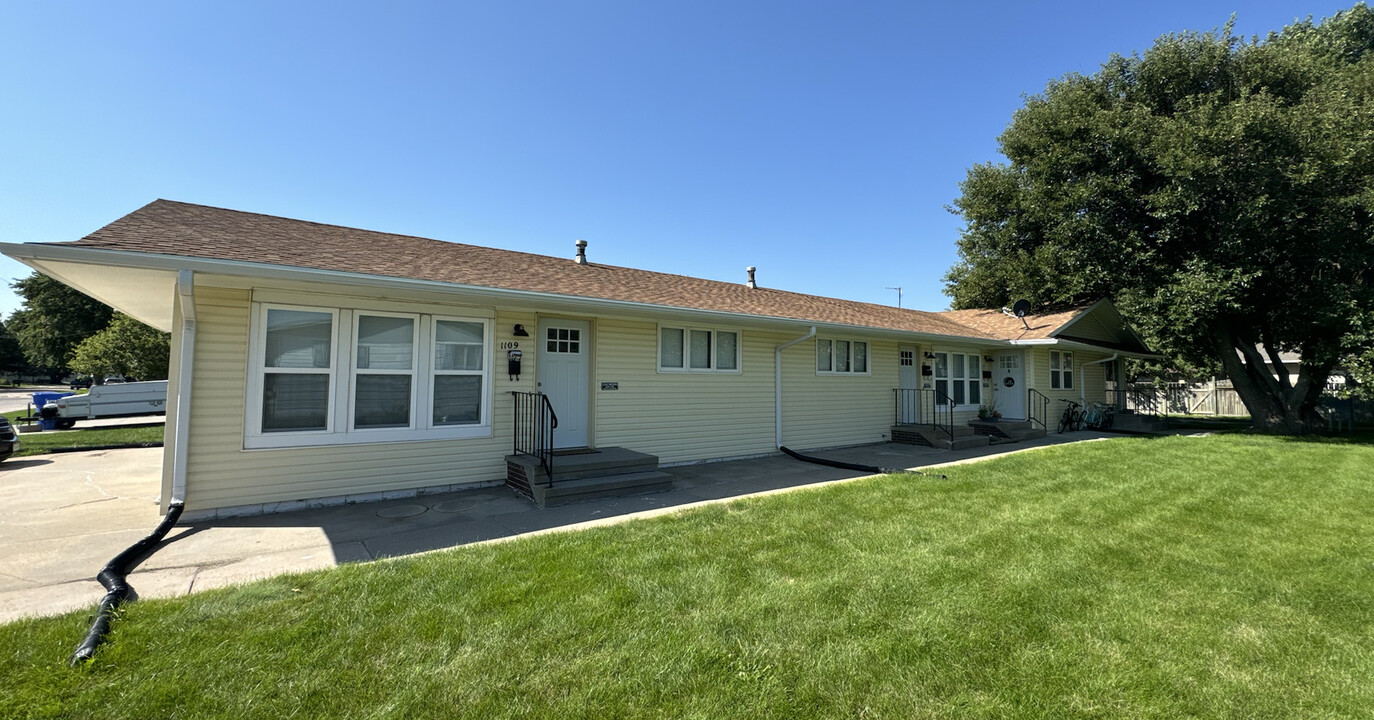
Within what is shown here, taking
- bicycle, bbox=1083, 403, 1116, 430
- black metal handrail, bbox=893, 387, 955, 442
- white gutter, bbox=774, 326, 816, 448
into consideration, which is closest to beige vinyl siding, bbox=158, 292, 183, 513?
white gutter, bbox=774, 326, 816, 448

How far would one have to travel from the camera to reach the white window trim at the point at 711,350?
26.8 feet

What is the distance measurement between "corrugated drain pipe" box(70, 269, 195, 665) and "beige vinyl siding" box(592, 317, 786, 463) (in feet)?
14.2

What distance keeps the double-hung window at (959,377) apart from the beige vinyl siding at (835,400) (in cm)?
164

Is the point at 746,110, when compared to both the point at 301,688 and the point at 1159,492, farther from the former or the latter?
→ the point at 301,688

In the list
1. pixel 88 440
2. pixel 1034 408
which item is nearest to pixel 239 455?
pixel 88 440

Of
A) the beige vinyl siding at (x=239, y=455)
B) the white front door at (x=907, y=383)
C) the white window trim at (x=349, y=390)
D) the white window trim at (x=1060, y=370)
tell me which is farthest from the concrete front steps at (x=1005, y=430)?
the beige vinyl siding at (x=239, y=455)

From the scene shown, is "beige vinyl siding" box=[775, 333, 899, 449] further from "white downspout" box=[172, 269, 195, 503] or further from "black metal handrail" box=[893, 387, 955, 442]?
"white downspout" box=[172, 269, 195, 503]

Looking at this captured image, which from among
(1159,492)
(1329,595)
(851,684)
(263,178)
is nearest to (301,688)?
(851,684)

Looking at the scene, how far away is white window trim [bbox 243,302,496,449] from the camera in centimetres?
541

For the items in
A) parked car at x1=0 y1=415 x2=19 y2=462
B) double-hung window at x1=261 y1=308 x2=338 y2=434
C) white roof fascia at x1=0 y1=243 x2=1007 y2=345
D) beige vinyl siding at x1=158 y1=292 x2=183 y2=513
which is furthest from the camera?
parked car at x1=0 y1=415 x2=19 y2=462

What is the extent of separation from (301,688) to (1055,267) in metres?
18.2

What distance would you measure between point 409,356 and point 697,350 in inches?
168

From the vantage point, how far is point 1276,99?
12.2 m

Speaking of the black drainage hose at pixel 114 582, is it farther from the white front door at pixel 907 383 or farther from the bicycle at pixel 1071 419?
the bicycle at pixel 1071 419
